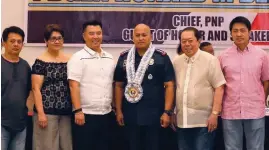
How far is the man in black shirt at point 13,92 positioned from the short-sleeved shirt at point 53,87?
11 centimetres

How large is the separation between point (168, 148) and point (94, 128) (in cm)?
63

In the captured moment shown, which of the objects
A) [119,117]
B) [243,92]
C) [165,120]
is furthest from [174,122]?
[243,92]

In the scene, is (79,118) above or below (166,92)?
below

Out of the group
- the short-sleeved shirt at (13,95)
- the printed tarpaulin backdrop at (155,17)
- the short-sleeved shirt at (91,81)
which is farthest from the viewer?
the printed tarpaulin backdrop at (155,17)

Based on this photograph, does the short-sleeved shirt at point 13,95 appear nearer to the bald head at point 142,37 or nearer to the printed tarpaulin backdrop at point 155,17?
the bald head at point 142,37

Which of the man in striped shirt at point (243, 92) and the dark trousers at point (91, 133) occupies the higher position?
the man in striped shirt at point (243, 92)

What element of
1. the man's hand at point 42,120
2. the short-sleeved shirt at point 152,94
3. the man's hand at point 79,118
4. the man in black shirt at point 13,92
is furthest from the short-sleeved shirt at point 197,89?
the man in black shirt at point 13,92

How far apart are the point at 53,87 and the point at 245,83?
49.9 inches

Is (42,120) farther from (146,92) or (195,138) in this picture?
(195,138)

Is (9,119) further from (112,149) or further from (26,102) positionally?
(112,149)

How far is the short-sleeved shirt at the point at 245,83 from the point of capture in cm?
266

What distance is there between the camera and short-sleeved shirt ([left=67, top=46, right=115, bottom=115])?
272 centimetres

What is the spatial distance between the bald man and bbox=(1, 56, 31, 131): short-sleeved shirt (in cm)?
68

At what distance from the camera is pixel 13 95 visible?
8.66 feet
